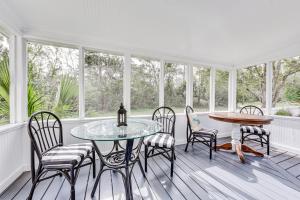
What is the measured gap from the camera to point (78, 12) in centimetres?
206

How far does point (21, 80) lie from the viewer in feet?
7.18

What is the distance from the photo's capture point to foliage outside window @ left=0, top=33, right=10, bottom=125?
6.40 ft

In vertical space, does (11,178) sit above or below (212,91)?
below

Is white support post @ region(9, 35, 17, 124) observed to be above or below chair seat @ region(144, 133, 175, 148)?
above

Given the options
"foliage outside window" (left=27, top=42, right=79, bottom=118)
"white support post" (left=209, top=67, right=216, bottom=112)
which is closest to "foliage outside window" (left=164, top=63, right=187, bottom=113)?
"white support post" (left=209, top=67, right=216, bottom=112)

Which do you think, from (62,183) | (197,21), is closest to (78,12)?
(197,21)

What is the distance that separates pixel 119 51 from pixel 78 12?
985 mm

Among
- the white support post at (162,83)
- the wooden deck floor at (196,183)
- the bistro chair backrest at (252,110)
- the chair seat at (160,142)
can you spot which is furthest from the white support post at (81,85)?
the bistro chair backrest at (252,110)

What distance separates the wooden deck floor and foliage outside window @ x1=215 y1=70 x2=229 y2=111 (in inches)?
73.1

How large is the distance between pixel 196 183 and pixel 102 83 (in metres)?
2.24

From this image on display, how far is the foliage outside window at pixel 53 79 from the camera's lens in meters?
2.38

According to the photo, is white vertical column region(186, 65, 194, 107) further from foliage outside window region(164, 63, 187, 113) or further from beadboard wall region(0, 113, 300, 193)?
beadboard wall region(0, 113, 300, 193)

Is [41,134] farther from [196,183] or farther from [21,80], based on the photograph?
[196,183]

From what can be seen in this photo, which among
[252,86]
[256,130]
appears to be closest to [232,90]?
[252,86]
